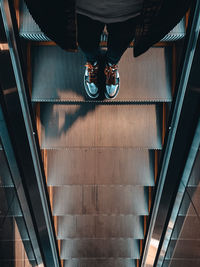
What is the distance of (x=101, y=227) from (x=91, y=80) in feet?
9.18

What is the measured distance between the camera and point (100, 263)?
15.5ft

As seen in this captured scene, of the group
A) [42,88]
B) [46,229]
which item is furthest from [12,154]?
[46,229]

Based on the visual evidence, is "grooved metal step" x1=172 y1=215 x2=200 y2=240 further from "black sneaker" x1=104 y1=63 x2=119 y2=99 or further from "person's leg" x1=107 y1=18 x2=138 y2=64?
"person's leg" x1=107 y1=18 x2=138 y2=64

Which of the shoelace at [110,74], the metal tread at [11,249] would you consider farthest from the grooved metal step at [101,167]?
the shoelace at [110,74]

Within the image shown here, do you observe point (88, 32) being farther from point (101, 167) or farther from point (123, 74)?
point (101, 167)

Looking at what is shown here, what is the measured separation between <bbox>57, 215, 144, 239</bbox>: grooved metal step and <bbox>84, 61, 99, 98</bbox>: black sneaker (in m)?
2.41

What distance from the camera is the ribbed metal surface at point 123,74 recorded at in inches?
99.3

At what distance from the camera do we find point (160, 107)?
2.81 m

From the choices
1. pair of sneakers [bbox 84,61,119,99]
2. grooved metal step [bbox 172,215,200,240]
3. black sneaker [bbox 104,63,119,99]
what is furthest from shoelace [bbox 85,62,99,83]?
grooved metal step [bbox 172,215,200,240]

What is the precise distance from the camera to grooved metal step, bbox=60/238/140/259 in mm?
4281

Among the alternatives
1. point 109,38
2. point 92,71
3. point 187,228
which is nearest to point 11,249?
point 187,228

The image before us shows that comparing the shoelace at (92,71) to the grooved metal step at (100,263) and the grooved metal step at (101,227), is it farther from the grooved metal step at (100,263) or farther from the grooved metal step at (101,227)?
the grooved metal step at (100,263)

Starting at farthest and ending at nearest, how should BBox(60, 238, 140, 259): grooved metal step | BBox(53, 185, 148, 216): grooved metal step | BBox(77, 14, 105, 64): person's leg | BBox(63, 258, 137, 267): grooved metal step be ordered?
1. BBox(63, 258, 137, 267): grooved metal step
2. BBox(60, 238, 140, 259): grooved metal step
3. BBox(53, 185, 148, 216): grooved metal step
4. BBox(77, 14, 105, 64): person's leg

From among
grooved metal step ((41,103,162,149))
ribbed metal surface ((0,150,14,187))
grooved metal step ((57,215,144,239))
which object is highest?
grooved metal step ((41,103,162,149))
